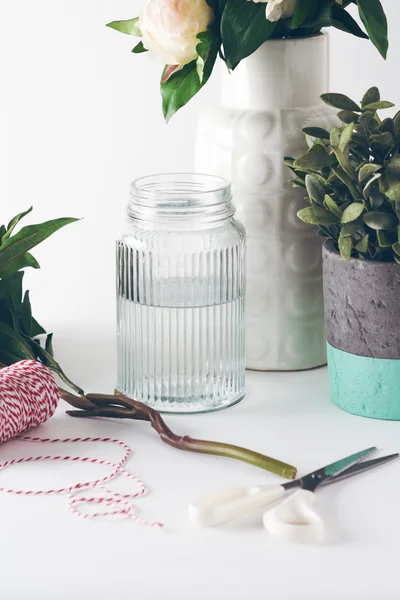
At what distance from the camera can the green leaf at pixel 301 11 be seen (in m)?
0.99

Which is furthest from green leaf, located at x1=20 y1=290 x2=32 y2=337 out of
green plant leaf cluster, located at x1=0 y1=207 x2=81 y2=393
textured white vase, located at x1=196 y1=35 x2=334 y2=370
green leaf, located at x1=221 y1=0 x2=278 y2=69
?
green leaf, located at x1=221 y1=0 x2=278 y2=69

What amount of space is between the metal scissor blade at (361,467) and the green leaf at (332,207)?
0.68 feet

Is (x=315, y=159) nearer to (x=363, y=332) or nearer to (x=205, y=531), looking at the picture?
(x=363, y=332)

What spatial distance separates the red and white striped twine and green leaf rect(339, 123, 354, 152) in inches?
12.3

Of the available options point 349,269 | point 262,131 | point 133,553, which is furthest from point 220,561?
point 262,131

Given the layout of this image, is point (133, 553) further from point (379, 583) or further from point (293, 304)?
point (293, 304)

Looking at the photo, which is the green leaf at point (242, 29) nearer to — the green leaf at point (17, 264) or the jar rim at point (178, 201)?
the jar rim at point (178, 201)

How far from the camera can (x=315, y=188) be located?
3.23ft

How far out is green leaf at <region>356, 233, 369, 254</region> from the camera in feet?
3.15

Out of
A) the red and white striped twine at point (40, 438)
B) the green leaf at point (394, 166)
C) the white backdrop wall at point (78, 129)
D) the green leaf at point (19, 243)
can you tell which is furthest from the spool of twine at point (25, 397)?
the white backdrop wall at point (78, 129)

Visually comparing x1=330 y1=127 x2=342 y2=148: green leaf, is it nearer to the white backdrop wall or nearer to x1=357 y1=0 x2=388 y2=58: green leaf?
x1=357 y1=0 x2=388 y2=58: green leaf

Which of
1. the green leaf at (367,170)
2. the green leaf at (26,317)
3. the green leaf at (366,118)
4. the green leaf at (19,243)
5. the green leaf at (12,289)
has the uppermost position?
the green leaf at (366,118)

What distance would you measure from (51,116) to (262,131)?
0.52 meters

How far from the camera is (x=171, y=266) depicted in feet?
3.33
